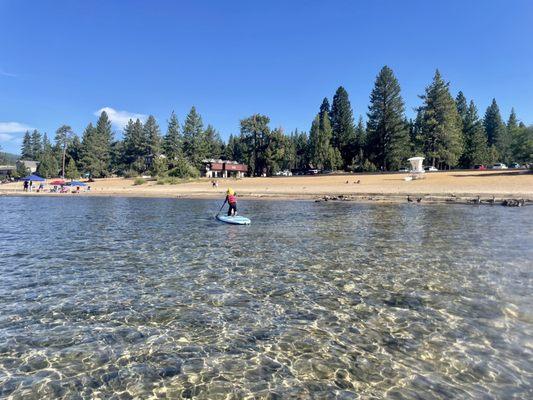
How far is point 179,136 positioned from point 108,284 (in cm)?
10718

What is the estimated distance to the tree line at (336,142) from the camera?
83.4 meters

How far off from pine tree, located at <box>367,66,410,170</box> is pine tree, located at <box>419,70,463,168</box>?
6793mm

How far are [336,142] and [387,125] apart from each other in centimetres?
2321

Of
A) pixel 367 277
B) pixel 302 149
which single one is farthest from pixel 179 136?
pixel 367 277

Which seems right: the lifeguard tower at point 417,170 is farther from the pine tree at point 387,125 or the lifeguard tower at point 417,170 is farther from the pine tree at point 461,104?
the pine tree at point 461,104

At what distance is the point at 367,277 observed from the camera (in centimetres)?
1301

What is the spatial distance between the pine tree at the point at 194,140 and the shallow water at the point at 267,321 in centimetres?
9255

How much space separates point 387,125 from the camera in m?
90.1

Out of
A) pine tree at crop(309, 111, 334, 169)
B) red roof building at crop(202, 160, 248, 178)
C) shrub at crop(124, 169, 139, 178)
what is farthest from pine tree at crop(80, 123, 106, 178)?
pine tree at crop(309, 111, 334, 169)

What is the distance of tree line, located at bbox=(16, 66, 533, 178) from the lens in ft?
274

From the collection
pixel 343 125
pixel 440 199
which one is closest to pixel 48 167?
pixel 343 125

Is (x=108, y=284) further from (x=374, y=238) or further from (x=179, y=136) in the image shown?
(x=179, y=136)

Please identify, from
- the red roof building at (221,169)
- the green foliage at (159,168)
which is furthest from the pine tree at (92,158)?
the red roof building at (221,169)

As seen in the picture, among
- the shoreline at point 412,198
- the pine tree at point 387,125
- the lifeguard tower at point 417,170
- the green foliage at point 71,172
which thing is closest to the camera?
the shoreline at point 412,198
